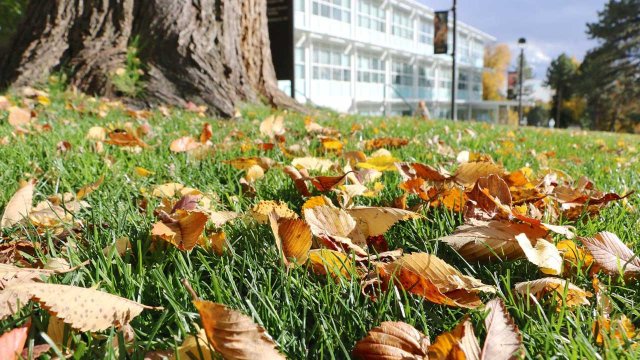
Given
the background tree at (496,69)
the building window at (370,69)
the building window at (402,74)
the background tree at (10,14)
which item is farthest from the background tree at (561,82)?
the background tree at (10,14)

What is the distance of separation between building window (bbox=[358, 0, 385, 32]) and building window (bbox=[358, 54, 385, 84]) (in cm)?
210

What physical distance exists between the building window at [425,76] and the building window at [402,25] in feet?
12.2

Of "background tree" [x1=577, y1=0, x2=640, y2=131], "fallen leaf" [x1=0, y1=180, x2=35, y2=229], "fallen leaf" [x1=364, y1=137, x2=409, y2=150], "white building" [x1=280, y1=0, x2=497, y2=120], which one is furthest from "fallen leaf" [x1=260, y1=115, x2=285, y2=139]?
"background tree" [x1=577, y1=0, x2=640, y2=131]

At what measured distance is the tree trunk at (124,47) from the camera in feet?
15.4

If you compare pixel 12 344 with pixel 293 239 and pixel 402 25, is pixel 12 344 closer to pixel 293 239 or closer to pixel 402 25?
pixel 293 239

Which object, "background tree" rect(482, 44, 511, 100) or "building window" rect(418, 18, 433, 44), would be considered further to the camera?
"background tree" rect(482, 44, 511, 100)

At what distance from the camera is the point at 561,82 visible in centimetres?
6406

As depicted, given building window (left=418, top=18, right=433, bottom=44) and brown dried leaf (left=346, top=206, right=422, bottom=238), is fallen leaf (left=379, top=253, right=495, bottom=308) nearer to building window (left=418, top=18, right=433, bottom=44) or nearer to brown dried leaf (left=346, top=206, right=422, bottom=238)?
brown dried leaf (left=346, top=206, right=422, bottom=238)

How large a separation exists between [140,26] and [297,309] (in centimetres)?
456

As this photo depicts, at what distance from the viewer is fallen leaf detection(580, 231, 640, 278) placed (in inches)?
42.4

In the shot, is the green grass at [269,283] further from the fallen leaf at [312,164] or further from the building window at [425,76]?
the building window at [425,76]

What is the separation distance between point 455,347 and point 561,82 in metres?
71.0

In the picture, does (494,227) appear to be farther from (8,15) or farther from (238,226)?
(8,15)

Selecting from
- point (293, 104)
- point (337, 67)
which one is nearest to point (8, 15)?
point (293, 104)
